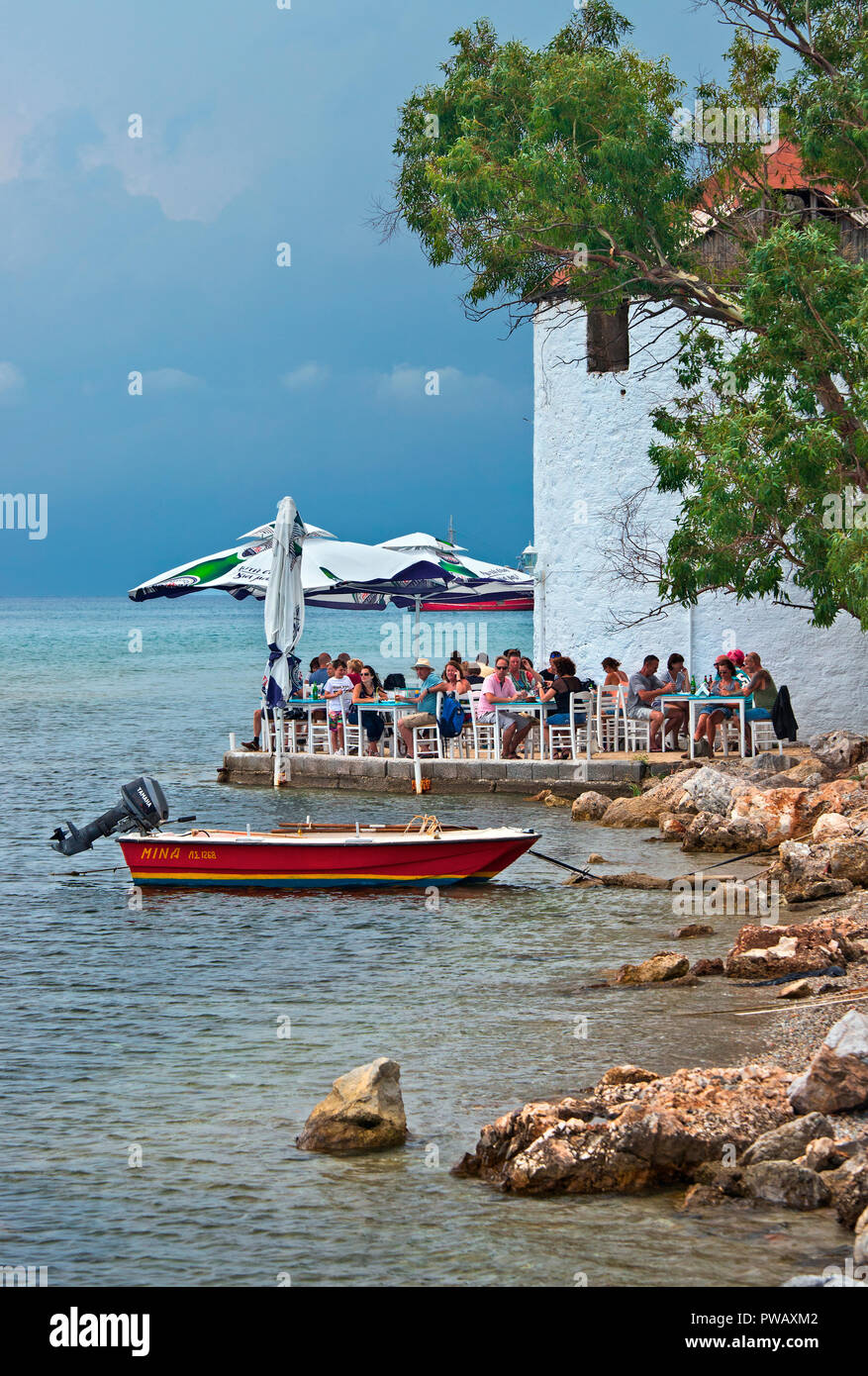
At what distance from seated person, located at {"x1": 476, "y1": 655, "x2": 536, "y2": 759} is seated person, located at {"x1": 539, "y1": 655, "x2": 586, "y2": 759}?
270 millimetres

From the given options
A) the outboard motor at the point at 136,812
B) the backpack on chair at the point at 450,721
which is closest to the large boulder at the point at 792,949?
the outboard motor at the point at 136,812

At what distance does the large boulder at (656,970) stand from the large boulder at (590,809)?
779 centimetres

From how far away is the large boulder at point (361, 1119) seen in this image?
25.1 feet

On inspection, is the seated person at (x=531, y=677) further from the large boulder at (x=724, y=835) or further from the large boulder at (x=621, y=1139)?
the large boulder at (x=621, y=1139)

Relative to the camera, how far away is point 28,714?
171ft

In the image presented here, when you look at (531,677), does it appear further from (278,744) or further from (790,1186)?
(790,1186)

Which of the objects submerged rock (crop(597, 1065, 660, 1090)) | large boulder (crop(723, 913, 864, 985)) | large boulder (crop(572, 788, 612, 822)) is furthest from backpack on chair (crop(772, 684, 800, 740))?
submerged rock (crop(597, 1065, 660, 1090))

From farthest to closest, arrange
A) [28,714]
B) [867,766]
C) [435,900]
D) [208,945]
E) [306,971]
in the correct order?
[28,714]
[867,766]
[435,900]
[208,945]
[306,971]

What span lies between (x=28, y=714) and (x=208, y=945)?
41.2 meters

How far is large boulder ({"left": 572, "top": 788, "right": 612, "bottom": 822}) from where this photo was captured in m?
18.6
